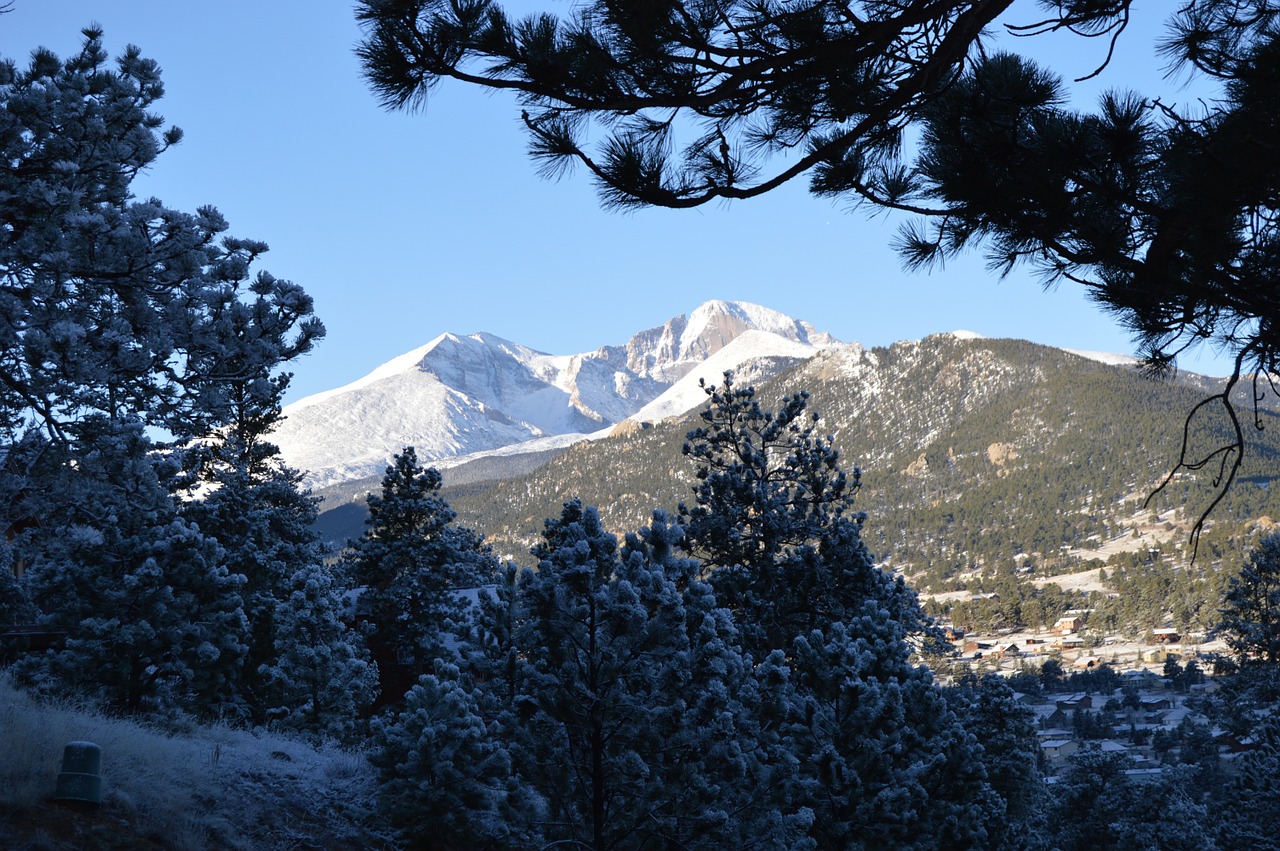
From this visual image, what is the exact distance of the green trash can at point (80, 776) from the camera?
8578 millimetres

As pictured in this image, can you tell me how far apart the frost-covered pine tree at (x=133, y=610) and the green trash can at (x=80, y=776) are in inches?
152

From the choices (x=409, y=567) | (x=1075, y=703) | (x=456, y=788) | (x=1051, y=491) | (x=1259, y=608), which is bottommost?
(x=1075, y=703)

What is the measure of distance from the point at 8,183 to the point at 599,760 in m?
8.01

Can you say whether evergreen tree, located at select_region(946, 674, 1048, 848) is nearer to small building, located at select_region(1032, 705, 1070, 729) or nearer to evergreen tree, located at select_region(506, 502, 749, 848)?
evergreen tree, located at select_region(506, 502, 749, 848)

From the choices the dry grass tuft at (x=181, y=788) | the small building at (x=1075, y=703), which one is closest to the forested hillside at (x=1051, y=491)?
the small building at (x=1075, y=703)

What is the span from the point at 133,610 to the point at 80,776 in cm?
460

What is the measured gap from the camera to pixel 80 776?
8.61 metres

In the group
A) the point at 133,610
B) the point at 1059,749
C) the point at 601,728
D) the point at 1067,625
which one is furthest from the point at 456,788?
the point at 1067,625

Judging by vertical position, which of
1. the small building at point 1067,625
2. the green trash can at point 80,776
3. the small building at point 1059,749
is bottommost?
the small building at point 1067,625

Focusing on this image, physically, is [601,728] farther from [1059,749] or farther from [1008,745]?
[1059,749]

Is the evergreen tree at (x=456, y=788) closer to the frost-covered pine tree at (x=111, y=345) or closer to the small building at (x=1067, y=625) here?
the frost-covered pine tree at (x=111, y=345)

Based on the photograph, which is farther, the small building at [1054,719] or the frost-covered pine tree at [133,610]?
the small building at [1054,719]

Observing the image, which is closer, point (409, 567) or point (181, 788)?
point (181, 788)

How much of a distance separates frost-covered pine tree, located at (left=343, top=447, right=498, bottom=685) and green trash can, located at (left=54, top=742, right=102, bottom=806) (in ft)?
53.0
